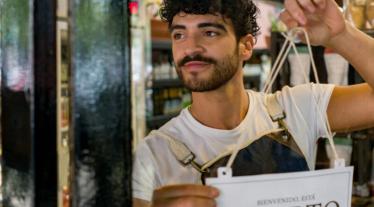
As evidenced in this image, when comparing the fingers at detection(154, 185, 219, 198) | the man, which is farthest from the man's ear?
the fingers at detection(154, 185, 219, 198)

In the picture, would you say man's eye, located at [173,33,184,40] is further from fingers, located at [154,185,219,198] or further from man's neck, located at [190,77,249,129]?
fingers, located at [154,185,219,198]

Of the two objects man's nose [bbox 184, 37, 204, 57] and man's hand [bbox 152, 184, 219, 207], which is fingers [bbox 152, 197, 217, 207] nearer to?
man's hand [bbox 152, 184, 219, 207]

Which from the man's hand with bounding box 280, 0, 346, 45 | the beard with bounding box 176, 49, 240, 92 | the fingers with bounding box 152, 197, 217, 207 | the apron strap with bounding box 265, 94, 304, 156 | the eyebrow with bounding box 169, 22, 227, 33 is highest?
the man's hand with bounding box 280, 0, 346, 45

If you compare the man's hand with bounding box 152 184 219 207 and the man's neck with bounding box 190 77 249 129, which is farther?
the man's neck with bounding box 190 77 249 129

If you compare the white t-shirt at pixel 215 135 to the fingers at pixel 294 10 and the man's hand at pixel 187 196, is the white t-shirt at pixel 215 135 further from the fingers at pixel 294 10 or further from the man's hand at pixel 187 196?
the fingers at pixel 294 10

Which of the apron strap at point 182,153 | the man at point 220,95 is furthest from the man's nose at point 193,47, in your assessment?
the apron strap at point 182,153

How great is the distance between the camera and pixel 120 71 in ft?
1.85

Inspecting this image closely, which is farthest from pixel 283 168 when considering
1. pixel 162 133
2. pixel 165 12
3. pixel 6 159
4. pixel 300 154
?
pixel 6 159

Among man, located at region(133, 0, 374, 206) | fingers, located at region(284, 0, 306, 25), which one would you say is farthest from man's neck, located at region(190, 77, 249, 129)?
fingers, located at region(284, 0, 306, 25)

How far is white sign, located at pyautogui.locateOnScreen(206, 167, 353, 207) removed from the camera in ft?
2.01

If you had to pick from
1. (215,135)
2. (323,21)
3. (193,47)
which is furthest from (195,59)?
(323,21)

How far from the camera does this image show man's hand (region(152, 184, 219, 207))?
60cm

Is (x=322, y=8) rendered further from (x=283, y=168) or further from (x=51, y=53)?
(x=51, y=53)

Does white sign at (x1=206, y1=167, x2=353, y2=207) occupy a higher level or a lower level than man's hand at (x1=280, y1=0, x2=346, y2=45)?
lower
